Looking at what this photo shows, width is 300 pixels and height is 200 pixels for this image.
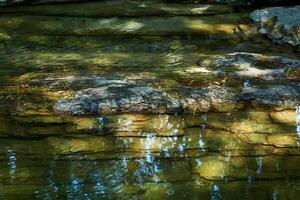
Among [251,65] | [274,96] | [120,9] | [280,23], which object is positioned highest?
Answer: [120,9]

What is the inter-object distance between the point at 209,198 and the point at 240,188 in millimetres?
225

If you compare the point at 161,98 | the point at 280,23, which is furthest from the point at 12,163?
the point at 280,23

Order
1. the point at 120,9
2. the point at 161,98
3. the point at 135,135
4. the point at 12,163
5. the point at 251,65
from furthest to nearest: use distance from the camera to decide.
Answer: the point at 120,9, the point at 251,65, the point at 161,98, the point at 135,135, the point at 12,163

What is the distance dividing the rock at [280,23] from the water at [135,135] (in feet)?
1.18

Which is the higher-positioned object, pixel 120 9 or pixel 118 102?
pixel 120 9

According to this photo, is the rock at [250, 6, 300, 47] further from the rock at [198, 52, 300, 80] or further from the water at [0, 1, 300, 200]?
Result: the rock at [198, 52, 300, 80]

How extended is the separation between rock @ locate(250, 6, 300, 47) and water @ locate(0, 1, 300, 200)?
0.36 m

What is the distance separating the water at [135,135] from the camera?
2674 millimetres

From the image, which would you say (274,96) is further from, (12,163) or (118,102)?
(12,163)

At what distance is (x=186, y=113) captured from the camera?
348cm

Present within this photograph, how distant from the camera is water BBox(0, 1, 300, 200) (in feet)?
8.77

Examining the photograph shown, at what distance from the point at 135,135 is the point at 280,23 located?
127 inches

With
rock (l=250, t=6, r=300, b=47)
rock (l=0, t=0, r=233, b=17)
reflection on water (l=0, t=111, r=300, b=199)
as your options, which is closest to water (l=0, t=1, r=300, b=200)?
reflection on water (l=0, t=111, r=300, b=199)

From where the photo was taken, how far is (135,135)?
320 cm
